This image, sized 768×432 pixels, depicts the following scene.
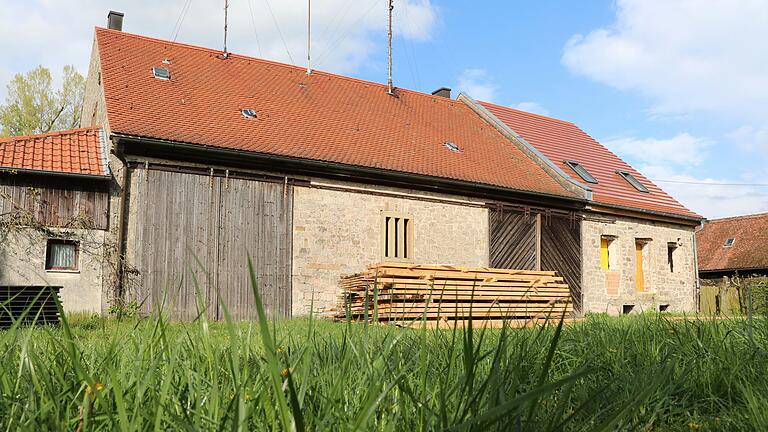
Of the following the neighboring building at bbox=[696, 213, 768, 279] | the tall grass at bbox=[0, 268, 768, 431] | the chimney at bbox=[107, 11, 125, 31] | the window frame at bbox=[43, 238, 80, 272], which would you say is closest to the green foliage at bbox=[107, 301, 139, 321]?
the window frame at bbox=[43, 238, 80, 272]

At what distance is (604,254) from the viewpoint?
2231cm

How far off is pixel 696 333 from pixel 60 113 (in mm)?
29096

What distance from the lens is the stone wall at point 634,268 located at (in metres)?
21.5

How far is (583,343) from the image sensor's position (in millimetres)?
4516

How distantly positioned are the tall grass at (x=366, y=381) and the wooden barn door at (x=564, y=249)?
15834 mm

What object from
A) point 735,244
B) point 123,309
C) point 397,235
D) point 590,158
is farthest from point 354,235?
point 735,244

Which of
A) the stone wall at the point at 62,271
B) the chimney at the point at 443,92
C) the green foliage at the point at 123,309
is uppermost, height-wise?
the chimney at the point at 443,92

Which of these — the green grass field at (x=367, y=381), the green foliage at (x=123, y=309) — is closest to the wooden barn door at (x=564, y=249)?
the green foliage at (x=123, y=309)

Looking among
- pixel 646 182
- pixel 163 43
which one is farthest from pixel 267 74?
pixel 646 182

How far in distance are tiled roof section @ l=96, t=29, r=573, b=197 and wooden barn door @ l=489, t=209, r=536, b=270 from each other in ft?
3.06

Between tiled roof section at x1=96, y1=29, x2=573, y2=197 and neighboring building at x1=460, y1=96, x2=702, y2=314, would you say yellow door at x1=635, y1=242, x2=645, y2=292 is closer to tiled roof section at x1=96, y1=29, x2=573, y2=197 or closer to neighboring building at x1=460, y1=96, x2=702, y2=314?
neighboring building at x1=460, y1=96, x2=702, y2=314

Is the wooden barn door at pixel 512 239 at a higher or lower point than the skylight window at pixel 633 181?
lower

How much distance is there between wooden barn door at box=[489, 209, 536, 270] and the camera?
63.5 ft

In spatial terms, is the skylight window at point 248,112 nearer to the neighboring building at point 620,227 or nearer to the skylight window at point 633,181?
the neighboring building at point 620,227
